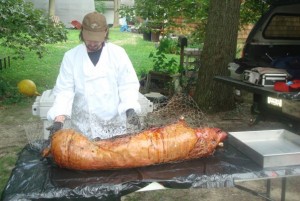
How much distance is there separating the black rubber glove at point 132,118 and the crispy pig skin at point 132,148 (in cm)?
29

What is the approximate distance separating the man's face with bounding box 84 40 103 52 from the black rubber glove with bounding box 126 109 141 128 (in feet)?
1.65

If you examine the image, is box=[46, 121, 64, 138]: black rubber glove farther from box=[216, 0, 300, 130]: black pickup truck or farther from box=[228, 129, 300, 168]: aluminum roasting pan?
box=[216, 0, 300, 130]: black pickup truck

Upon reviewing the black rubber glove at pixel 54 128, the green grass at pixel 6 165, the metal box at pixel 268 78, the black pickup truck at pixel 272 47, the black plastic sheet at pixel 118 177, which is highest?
the black pickup truck at pixel 272 47

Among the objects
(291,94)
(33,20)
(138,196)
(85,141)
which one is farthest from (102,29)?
(33,20)

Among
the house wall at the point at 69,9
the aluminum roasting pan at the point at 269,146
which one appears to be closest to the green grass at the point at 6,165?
the aluminum roasting pan at the point at 269,146

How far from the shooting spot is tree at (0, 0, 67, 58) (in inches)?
255

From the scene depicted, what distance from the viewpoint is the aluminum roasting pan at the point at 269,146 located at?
2076 mm

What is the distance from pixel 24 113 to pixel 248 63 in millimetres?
3875

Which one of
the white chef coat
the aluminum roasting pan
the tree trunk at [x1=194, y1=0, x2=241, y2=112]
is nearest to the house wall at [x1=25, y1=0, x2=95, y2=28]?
the tree trunk at [x1=194, y1=0, x2=241, y2=112]

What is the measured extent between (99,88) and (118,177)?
101cm

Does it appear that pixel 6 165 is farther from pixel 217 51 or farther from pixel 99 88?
pixel 217 51

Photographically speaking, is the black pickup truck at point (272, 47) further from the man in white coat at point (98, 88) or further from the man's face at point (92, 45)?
the man's face at point (92, 45)

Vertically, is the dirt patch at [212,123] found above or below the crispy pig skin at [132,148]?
below

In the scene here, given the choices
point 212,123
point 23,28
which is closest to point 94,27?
point 212,123
